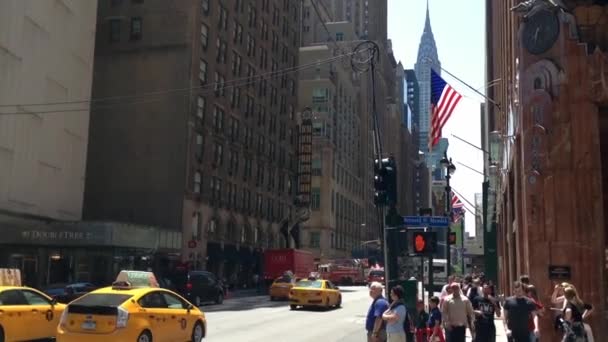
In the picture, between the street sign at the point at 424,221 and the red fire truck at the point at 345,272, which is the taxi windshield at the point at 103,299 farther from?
the red fire truck at the point at 345,272

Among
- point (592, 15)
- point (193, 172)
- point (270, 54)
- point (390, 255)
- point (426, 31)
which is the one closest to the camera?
point (390, 255)

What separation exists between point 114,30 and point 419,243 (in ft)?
152

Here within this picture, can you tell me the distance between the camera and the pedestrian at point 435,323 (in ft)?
42.0

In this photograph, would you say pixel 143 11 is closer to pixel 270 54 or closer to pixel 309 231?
pixel 270 54

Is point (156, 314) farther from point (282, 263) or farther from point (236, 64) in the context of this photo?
point (236, 64)

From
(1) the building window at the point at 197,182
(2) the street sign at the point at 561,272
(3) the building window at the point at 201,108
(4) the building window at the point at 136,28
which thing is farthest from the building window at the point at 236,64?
(2) the street sign at the point at 561,272

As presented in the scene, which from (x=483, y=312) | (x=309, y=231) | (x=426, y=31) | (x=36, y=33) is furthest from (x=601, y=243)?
(x=426, y=31)

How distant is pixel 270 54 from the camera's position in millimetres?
68750

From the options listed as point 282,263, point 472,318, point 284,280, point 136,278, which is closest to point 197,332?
point 136,278

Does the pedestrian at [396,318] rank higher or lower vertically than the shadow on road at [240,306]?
higher

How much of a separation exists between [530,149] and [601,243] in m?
2.62

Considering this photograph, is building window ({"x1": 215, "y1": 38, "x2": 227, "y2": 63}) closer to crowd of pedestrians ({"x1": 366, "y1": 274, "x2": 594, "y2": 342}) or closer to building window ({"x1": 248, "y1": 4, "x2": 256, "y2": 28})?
building window ({"x1": 248, "y1": 4, "x2": 256, "y2": 28})

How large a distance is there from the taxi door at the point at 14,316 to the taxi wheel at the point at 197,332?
11.6 ft

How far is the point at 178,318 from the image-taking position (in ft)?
49.1
